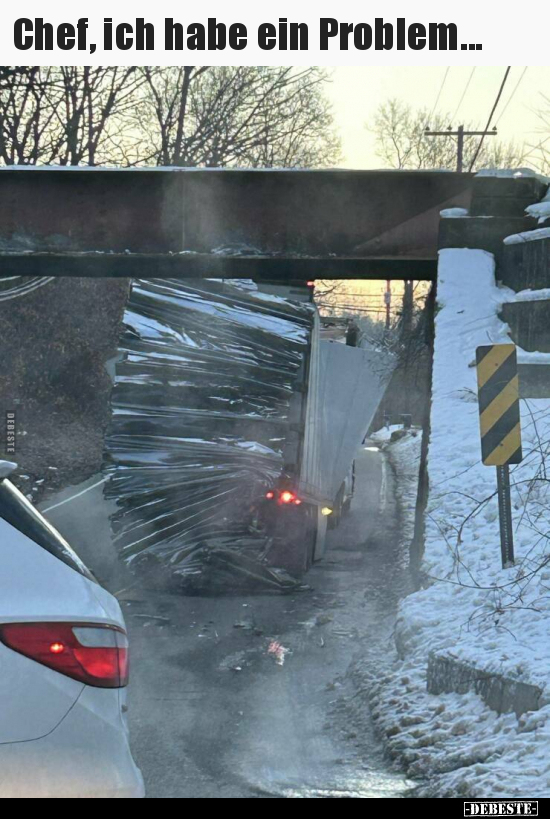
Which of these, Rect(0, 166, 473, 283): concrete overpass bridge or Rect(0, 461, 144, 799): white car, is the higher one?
Rect(0, 166, 473, 283): concrete overpass bridge

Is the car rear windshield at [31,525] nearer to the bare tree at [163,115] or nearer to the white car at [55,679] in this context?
the white car at [55,679]

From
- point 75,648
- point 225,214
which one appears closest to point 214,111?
point 225,214

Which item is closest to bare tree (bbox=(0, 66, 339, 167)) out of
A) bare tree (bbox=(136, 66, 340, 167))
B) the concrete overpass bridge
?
bare tree (bbox=(136, 66, 340, 167))

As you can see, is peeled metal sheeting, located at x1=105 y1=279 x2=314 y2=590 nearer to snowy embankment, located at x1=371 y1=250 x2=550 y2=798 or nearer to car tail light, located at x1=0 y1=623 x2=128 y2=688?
snowy embankment, located at x1=371 y1=250 x2=550 y2=798

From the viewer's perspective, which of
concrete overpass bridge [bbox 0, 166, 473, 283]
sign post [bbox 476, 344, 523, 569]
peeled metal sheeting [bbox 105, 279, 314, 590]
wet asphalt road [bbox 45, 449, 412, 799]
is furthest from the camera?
concrete overpass bridge [bbox 0, 166, 473, 283]

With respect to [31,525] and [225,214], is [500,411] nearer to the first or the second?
[31,525]

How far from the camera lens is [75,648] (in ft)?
10.4

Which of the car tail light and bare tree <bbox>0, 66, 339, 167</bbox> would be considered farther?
bare tree <bbox>0, 66, 339, 167</bbox>

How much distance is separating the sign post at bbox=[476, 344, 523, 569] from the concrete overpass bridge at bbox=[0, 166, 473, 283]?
5899 mm

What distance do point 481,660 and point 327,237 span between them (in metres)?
8.36

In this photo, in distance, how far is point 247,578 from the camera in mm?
11805

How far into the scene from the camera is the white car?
3033 millimetres

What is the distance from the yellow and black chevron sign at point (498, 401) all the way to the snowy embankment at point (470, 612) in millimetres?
669

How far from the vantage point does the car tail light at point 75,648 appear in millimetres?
3082
